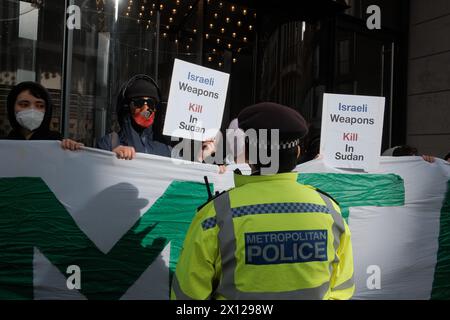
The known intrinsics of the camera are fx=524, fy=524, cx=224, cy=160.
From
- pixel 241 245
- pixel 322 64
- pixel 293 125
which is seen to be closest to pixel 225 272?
pixel 241 245

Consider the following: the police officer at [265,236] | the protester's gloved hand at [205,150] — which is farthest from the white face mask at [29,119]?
the police officer at [265,236]

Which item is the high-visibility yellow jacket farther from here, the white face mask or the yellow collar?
the white face mask

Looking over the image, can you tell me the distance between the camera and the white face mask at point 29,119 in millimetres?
3418

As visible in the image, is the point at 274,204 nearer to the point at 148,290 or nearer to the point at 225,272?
the point at 225,272

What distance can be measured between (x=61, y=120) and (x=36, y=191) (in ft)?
8.52

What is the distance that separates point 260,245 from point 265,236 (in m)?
0.03

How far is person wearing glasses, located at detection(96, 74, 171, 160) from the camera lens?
139 inches

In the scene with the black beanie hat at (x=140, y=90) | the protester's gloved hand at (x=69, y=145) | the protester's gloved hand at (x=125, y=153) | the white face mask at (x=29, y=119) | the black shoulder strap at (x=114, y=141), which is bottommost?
the protester's gloved hand at (x=125, y=153)

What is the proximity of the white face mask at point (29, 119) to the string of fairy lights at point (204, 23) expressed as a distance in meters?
2.81

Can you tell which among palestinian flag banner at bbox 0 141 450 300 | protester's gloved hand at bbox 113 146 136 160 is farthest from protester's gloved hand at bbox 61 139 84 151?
protester's gloved hand at bbox 113 146 136 160

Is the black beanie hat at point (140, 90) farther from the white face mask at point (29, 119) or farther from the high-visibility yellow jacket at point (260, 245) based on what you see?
the high-visibility yellow jacket at point (260, 245)

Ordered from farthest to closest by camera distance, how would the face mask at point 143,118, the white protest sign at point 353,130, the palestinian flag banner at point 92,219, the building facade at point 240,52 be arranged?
the building facade at point 240,52 < the white protest sign at point 353,130 < the face mask at point 143,118 < the palestinian flag banner at point 92,219

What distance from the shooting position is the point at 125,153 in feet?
10.6
